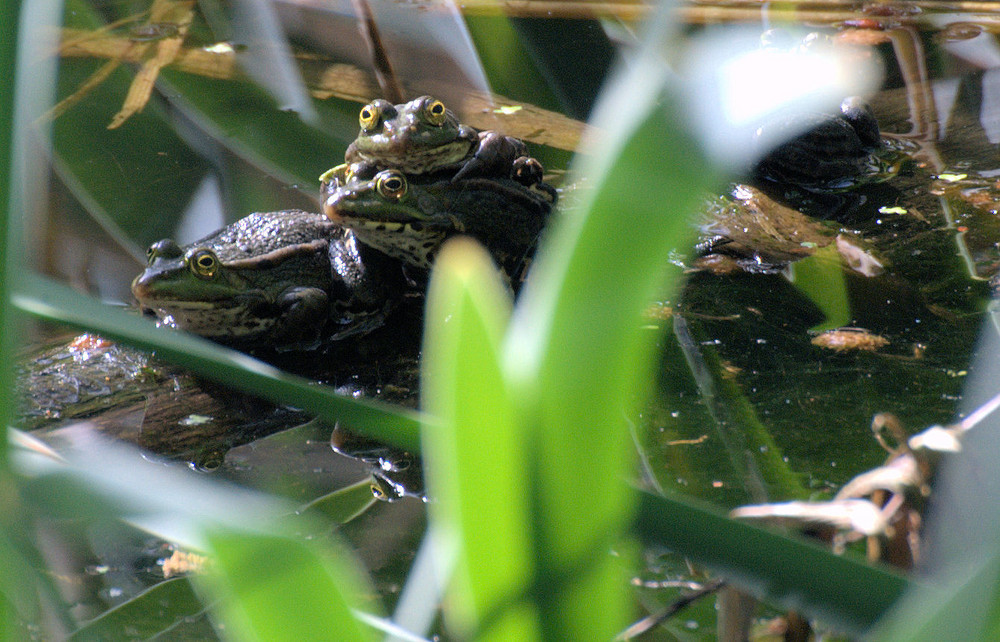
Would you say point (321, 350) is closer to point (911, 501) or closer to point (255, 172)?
point (255, 172)

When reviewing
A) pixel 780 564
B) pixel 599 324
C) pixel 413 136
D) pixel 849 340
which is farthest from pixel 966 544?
pixel 413 136

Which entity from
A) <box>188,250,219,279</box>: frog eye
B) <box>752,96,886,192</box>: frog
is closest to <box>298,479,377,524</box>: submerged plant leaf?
<box>188,250,219,279</box>: frog eye

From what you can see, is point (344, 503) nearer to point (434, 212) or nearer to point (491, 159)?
point (434, 212)

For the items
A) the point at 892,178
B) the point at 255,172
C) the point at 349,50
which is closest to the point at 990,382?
the point at 892,178

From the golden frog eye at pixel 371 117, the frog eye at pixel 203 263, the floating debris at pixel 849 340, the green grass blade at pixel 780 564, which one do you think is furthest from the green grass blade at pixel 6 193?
the golden frog eye at pixel 371 117

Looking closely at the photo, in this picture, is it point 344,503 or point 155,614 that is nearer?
point 155,614

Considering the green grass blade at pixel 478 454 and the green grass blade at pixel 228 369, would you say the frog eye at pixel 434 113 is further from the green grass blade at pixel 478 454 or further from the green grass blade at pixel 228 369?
the green grass blade at pixel 478 454

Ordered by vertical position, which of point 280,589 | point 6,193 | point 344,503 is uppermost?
point 6,193
